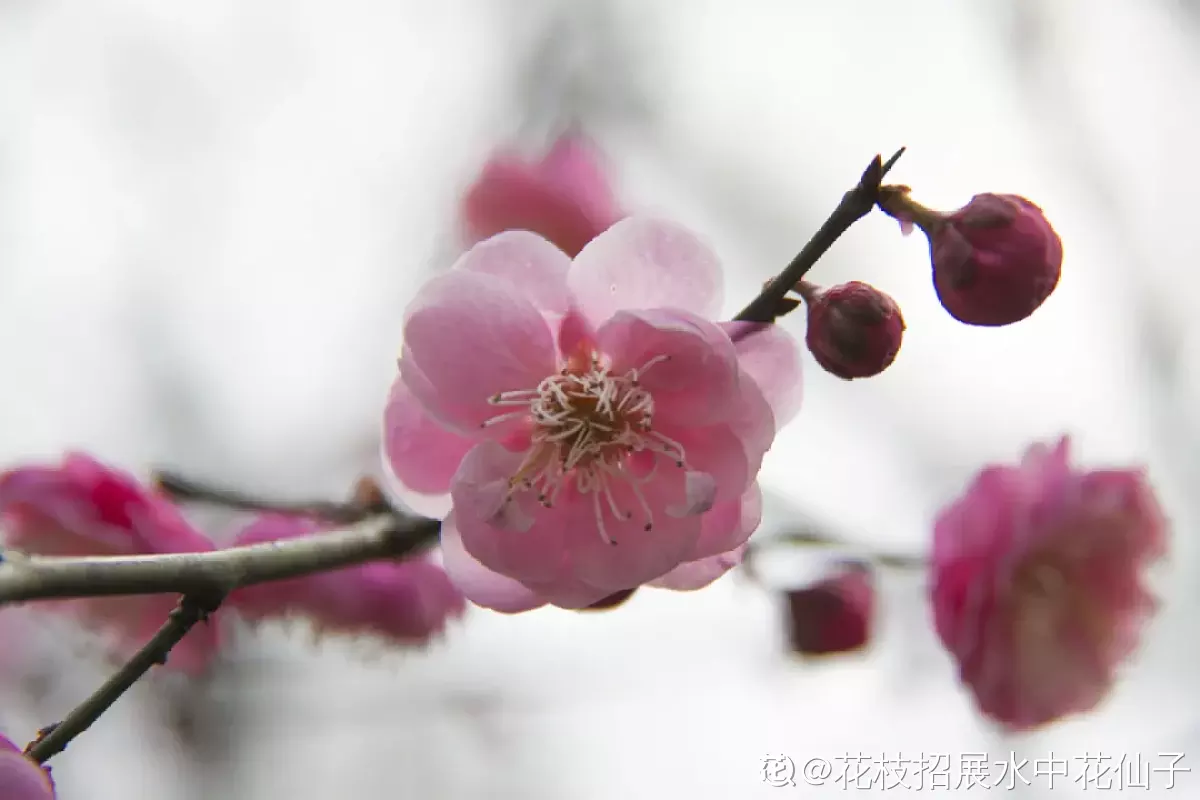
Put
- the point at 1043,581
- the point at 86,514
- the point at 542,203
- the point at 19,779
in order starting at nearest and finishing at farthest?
1. the point at 19,779
2. the point at 86,514
3. the point at 1043,581
4. the point at 542,203

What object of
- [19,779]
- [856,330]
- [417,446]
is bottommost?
[19,779]

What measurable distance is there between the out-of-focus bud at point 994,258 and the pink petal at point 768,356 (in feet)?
0.19

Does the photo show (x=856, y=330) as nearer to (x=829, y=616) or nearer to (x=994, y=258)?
(x=994, y=258)

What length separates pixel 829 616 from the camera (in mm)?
682

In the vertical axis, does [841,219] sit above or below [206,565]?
above

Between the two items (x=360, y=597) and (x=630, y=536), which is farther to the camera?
(x=360, y=597)

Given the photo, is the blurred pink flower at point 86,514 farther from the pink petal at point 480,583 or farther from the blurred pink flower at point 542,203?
the blurred pink flower at point 542,203

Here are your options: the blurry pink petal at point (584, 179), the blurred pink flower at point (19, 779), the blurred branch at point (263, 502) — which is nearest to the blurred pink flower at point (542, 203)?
the blurry pink petal at point (584, 179)

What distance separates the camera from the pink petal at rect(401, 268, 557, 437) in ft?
1.02

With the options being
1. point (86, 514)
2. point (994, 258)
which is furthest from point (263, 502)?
point (994, 258)

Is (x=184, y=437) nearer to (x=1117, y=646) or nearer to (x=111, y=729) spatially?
(x=111, y=729)

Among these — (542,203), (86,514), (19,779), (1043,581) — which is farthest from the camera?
(542,203)

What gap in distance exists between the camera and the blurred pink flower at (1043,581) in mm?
483

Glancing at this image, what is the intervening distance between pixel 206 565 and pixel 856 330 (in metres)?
0.26
